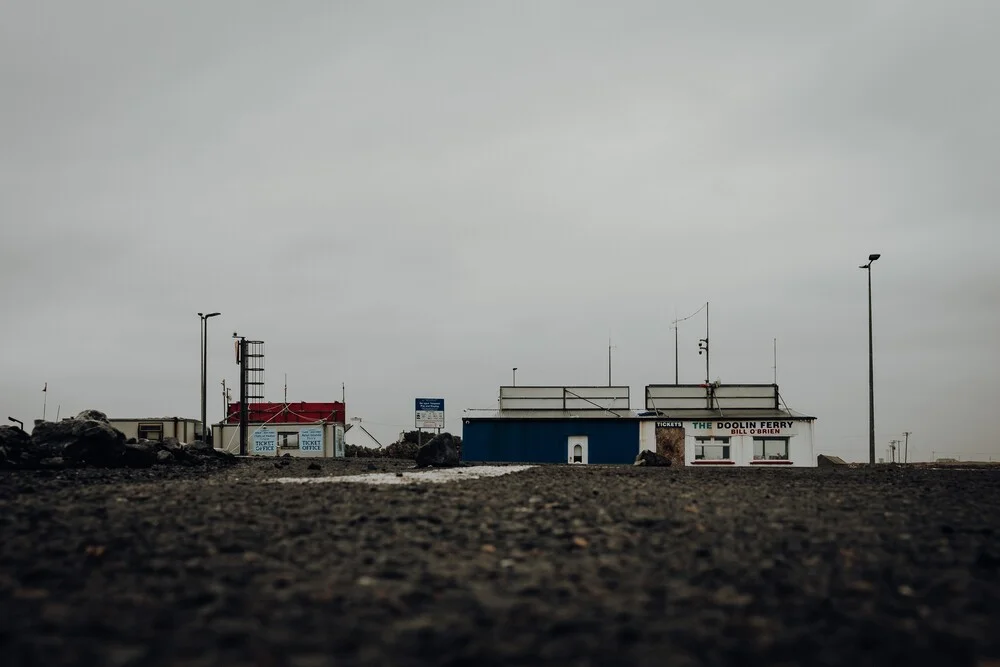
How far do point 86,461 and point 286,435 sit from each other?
114 ft

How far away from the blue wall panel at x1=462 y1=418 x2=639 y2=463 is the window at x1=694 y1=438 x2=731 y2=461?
3.60m

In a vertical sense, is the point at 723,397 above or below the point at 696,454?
above

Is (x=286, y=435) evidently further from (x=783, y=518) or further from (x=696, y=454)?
(x=783, y=518)

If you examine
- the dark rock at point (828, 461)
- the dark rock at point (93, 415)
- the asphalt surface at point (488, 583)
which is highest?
the dark rock at point (93, 415)

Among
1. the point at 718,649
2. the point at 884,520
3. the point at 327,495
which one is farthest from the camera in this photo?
the point at 327,495

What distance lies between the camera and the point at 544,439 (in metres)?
48.1

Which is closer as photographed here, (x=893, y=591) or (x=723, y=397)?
(x=893, y=591)

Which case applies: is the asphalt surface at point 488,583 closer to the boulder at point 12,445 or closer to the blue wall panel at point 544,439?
the boulder at point 12,445

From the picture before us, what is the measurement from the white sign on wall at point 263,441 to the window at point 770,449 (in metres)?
30.4

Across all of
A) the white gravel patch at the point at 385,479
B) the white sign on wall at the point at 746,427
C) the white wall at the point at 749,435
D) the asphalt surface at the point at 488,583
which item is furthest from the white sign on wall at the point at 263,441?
the asphalt surface at the point at 488,583

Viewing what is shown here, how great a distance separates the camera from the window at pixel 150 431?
50.5 metres

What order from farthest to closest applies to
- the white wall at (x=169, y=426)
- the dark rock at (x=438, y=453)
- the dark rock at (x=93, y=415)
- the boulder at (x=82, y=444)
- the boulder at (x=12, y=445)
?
1. the white wall at (x=169, y=426)
2. the dark rock at (x=93, y=415)
3. the dark rock at (x=438, y=453)
4. the boulder at (x=82, y=444)
5. the boulder at (x=12, y=445)

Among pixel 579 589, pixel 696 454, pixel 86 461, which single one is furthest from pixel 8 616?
pixel 696 454

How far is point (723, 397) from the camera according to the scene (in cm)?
5253
